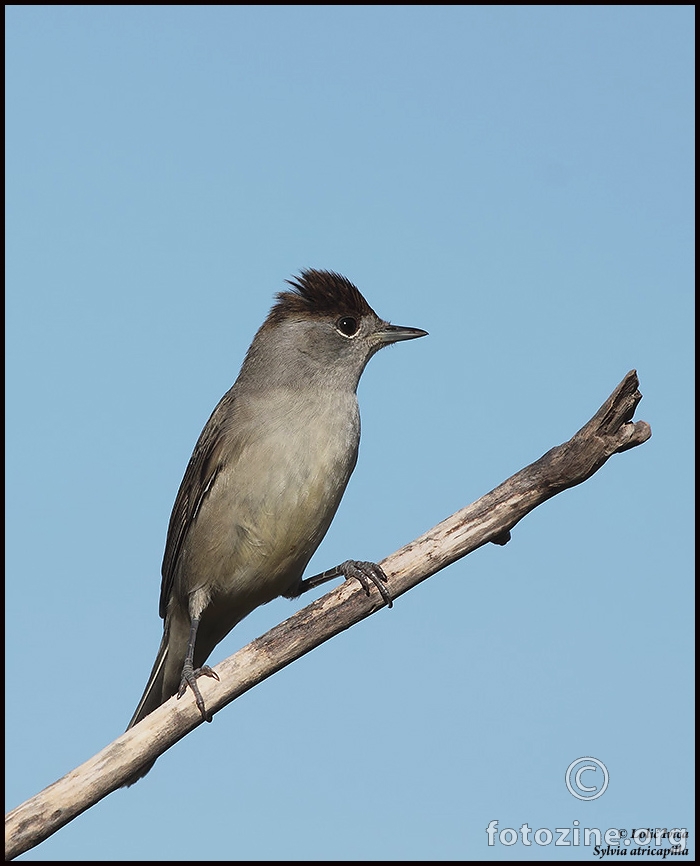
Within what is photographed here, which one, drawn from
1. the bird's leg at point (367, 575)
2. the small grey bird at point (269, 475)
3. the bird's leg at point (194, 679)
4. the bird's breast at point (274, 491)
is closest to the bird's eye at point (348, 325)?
the small grey bird at point (269, 475)

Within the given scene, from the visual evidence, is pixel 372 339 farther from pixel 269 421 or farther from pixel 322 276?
pixel 269 421

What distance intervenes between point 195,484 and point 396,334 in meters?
2.15

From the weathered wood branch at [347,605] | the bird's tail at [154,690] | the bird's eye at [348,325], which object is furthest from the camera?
the bird's eye at [348,325]

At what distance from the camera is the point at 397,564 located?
697cm

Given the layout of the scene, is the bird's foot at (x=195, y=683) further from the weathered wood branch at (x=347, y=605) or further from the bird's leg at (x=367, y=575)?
the bird's leg at (x=367, y=575)

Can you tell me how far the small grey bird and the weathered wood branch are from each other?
0.87 ft

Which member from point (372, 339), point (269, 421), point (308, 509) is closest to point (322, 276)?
point (372, 339)

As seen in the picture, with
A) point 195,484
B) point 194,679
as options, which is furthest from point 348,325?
point 194,679

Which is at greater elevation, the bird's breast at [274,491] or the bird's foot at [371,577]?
the bird's breast at [274,491]

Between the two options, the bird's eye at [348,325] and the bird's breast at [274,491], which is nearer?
the bird's breast at [274,491]

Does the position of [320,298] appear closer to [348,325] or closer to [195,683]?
[348,325]

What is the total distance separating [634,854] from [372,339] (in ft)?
14.6

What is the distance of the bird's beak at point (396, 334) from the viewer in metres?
8.70

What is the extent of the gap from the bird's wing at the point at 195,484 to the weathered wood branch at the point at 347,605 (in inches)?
66.1
